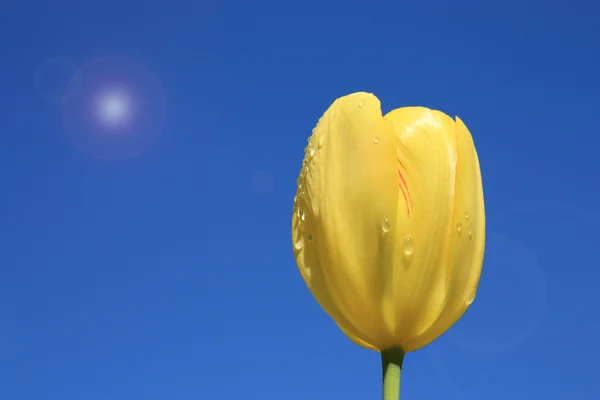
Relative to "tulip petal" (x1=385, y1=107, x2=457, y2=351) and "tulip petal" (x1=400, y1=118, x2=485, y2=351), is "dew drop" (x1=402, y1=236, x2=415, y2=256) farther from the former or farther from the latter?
"tulip petal" (x1=400, y1=118, x2=485, y2=351)

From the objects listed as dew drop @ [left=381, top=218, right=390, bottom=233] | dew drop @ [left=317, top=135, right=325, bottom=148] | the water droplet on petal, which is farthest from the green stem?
dew drop @ [left=317, top=135, right=325, bottom=148]

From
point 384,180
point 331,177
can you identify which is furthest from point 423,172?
point 331,177

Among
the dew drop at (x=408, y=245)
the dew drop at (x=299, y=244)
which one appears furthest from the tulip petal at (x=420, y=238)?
the dew drop at (x=299, y=244)

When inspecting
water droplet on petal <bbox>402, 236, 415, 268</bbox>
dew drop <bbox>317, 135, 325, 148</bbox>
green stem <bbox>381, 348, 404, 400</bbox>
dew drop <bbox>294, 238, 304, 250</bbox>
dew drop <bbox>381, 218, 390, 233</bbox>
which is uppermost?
dew drop <bbox>317, 135, 325, 148</bbox>

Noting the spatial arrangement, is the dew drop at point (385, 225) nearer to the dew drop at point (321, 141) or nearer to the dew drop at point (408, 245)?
the dew drop at point (408, 245)

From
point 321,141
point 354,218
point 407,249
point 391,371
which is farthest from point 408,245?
point 321,141

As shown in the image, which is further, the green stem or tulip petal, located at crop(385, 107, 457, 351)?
tulip petal, located at crop(385, 107, 457, 351)

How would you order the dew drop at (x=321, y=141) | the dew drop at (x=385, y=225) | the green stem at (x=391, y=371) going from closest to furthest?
the green stem at (x=391, y=371), the dew drop at (x=385, y=225), the dew drop at (x=321, y=141)

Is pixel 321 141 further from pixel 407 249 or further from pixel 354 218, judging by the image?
pixel 407 249
